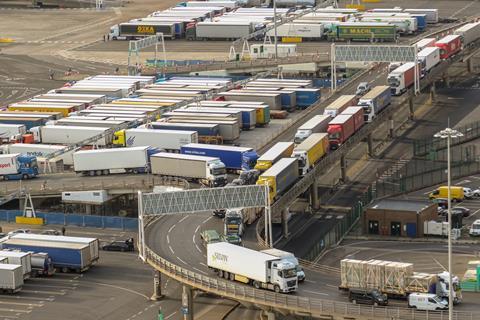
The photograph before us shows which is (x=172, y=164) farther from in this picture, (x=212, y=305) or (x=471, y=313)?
(x=471, y=313)

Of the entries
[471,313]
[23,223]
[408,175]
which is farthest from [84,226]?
[471,313]

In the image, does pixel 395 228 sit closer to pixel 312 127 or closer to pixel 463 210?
pixel 463 210

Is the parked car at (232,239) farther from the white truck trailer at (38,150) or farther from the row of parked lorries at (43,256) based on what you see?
the white truck trailer at (38,150)

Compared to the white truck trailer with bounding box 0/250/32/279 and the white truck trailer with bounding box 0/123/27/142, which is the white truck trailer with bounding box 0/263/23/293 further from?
the white truck trailer with bounding box 0/123/27/142

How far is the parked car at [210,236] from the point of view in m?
121

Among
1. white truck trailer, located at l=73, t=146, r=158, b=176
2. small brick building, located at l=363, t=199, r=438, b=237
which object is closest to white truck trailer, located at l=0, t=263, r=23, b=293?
white truck trailer, located at l=73, t=146, r=158, b=176

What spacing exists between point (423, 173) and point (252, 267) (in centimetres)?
5345

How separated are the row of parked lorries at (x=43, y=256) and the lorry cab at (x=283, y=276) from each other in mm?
25255

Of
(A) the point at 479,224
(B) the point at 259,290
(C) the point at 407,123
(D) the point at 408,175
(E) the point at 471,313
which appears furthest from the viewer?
(C) the point at 407,123

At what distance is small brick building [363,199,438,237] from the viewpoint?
136500 millimetres

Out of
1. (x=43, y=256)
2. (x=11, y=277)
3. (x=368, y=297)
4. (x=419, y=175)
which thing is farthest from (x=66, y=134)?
(x=368, y=297)

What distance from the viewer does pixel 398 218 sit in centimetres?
13712

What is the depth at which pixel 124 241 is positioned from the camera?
5364 inches

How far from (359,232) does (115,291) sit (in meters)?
27.3
